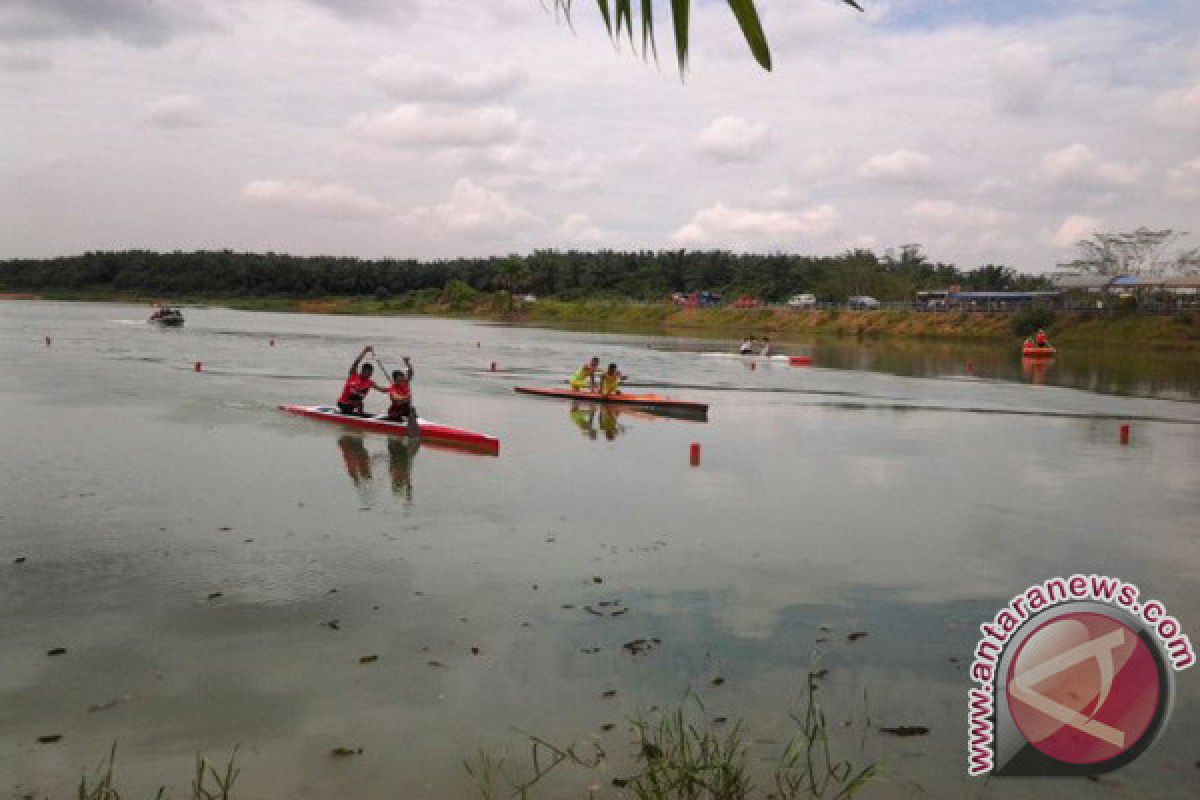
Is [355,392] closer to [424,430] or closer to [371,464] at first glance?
[424,430]

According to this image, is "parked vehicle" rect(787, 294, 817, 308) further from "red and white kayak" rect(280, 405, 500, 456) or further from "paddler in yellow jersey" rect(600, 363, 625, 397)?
"red and white kayak" rect(280, 405, 500, 456)

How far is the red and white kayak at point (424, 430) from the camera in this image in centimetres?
1877

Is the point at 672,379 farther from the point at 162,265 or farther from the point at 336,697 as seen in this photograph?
the point at 162,265

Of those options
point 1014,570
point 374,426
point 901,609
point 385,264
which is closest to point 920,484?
point 1014,570

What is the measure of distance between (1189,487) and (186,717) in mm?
16944

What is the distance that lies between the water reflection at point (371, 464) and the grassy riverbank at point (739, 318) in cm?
5576

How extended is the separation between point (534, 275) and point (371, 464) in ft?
384

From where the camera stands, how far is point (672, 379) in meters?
38.2

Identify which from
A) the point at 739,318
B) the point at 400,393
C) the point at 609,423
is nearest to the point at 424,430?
the point at 400,393

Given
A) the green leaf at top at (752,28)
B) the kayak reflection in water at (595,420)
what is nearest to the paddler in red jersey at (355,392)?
the kayak reflection in water at (595,420)

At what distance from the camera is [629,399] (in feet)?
85.8

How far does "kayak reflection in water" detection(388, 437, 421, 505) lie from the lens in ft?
49.8

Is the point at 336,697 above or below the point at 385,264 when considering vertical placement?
below

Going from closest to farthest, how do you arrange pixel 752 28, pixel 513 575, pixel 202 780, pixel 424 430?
pixel 752 28
pixel 202 780
pixel 513 575
pixel 424 430
